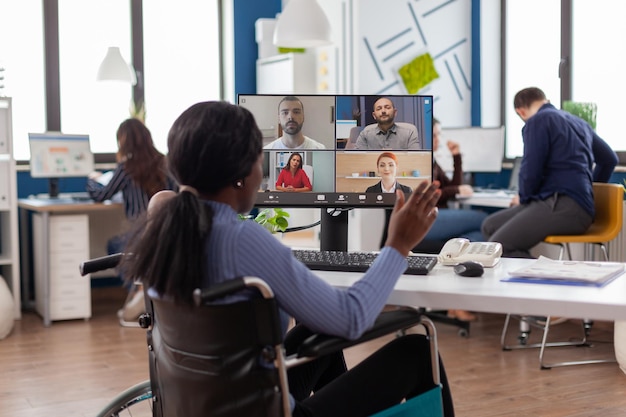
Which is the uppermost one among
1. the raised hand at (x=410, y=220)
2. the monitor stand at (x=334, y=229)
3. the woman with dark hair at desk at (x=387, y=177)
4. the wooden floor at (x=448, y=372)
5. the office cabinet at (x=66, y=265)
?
the woman with dark hair at desk at (x=387, y=177)

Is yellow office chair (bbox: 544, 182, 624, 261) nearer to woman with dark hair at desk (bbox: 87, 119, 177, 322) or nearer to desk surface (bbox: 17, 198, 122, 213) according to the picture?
woman with dark hair at desk (bbox: 87, 119, 177, 322)

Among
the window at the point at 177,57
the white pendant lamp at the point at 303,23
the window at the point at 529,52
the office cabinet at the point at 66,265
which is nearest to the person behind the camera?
the office cabinet at the point at 66,265

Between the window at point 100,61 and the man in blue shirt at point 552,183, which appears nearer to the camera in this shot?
the man in blue shirt at point 552,183

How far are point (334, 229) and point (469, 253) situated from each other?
44cm

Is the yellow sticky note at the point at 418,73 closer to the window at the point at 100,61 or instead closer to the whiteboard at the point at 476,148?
the whiteboard at the point at 476,148

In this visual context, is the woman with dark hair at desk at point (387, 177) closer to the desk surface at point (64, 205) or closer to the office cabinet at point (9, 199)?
the desk surface at point (64, 205)

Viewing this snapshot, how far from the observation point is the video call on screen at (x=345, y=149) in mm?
2439

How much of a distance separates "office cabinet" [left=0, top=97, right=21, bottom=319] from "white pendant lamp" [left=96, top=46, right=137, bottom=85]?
896 mm

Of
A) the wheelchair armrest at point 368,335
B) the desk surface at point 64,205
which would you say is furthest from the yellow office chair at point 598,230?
the wheelchair armrest at point 368,335

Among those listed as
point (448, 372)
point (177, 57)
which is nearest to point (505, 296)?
point (448, 372)

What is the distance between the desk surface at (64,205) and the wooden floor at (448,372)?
68 centimetres

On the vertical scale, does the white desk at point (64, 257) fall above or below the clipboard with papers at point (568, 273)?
below

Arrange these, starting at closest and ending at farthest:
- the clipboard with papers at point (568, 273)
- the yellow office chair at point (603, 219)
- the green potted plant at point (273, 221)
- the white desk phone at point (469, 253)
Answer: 1. the clipboard with papers at point (568, 273)
2. the white desk phone at point (469, 253)
3. the green potted plant at point (273, 221)
4. the yellow office chair at point (603, 219)

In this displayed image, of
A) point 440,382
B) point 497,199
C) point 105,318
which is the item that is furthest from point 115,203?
point 440,382
